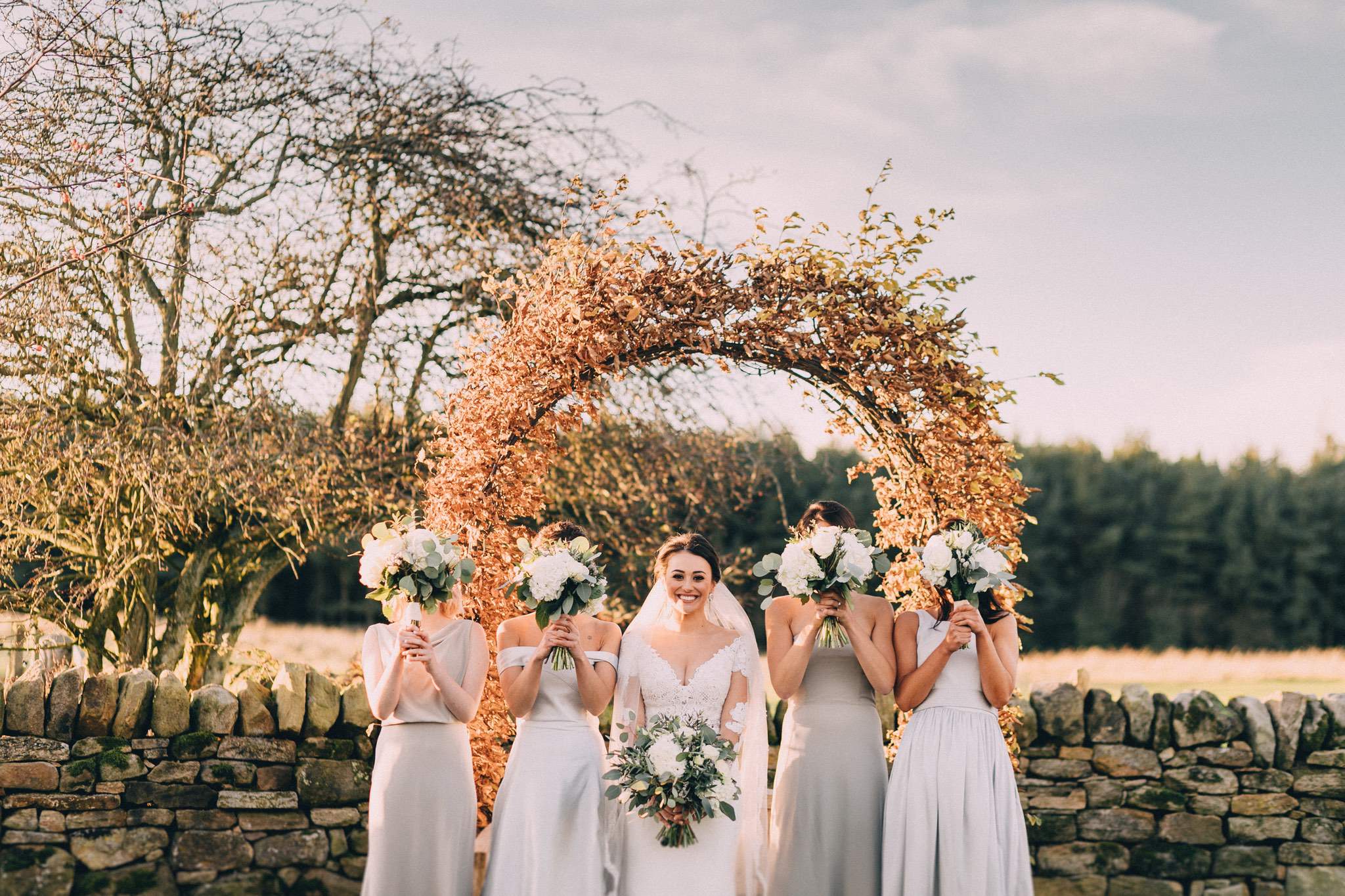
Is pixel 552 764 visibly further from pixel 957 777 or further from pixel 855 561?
pixel 957 777

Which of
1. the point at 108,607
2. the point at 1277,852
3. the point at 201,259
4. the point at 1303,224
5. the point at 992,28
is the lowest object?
the point at 1277,852

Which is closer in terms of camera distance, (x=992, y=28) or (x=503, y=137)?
(x=992, y=28)

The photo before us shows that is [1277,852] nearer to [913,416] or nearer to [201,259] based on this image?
[913,416]

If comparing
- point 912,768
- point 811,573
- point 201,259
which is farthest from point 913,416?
point 201,259

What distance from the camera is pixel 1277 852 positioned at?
→ 6402 mm

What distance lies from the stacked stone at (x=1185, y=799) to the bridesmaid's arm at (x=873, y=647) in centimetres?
200

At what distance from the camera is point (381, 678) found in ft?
15.2

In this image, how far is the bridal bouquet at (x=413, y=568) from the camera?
473 cm

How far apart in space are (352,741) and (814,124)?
208 inches

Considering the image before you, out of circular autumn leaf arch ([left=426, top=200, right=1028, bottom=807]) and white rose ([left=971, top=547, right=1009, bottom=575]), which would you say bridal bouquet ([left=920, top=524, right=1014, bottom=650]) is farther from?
circular autumn leaf arch ([left=426, top=200, right=1028, bottom=807])

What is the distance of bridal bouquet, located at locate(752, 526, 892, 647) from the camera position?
15.1ft

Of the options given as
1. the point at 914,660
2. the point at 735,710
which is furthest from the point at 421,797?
the point at 914,660

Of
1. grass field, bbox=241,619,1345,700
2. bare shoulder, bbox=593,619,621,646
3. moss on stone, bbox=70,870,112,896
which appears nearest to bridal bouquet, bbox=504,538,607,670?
bare shoulder, bbox=593,619,621,646

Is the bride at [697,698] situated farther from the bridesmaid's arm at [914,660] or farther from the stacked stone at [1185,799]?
the stacked stone at [1185,799]
